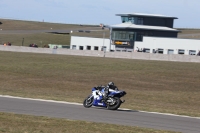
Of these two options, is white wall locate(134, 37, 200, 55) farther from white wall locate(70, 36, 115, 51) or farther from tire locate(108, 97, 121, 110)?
tire locate(108, 97, 121, 110)

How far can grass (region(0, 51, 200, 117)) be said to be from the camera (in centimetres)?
3052

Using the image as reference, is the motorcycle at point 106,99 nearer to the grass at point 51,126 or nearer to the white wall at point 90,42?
the grass at point 51,126

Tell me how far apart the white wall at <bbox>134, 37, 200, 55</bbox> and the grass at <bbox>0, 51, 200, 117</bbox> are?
105 feet

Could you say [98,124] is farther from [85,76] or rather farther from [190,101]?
[85,76]

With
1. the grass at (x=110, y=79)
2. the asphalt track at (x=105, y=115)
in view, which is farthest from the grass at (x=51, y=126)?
the grass at (x=110, y=79)

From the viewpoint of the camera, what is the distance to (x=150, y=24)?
10319cm

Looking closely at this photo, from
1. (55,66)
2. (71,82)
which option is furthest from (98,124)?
(55,66)

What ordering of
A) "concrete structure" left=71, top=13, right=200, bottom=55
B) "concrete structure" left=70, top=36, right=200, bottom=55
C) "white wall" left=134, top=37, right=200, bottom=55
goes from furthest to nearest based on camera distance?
1. "concrete structure" left=71, top=13, right=200, bottom=55
2. "concrete structure" left=70, top=36, right=200, bottom=55
3. "white wall" left=134, top=37, right=200, bottom=55

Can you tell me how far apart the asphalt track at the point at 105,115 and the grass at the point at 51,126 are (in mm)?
1171

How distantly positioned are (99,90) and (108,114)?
2.88 meters

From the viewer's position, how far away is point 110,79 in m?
43.1

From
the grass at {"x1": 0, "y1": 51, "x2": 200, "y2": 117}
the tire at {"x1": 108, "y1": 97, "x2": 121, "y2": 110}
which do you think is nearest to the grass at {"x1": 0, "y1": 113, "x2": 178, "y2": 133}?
the tire at {"x1": 108, "y1": 97, "x2": 121, "y2": 110}

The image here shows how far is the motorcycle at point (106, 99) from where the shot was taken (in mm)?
20647

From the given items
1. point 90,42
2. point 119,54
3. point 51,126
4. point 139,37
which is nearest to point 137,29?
point 139,37
